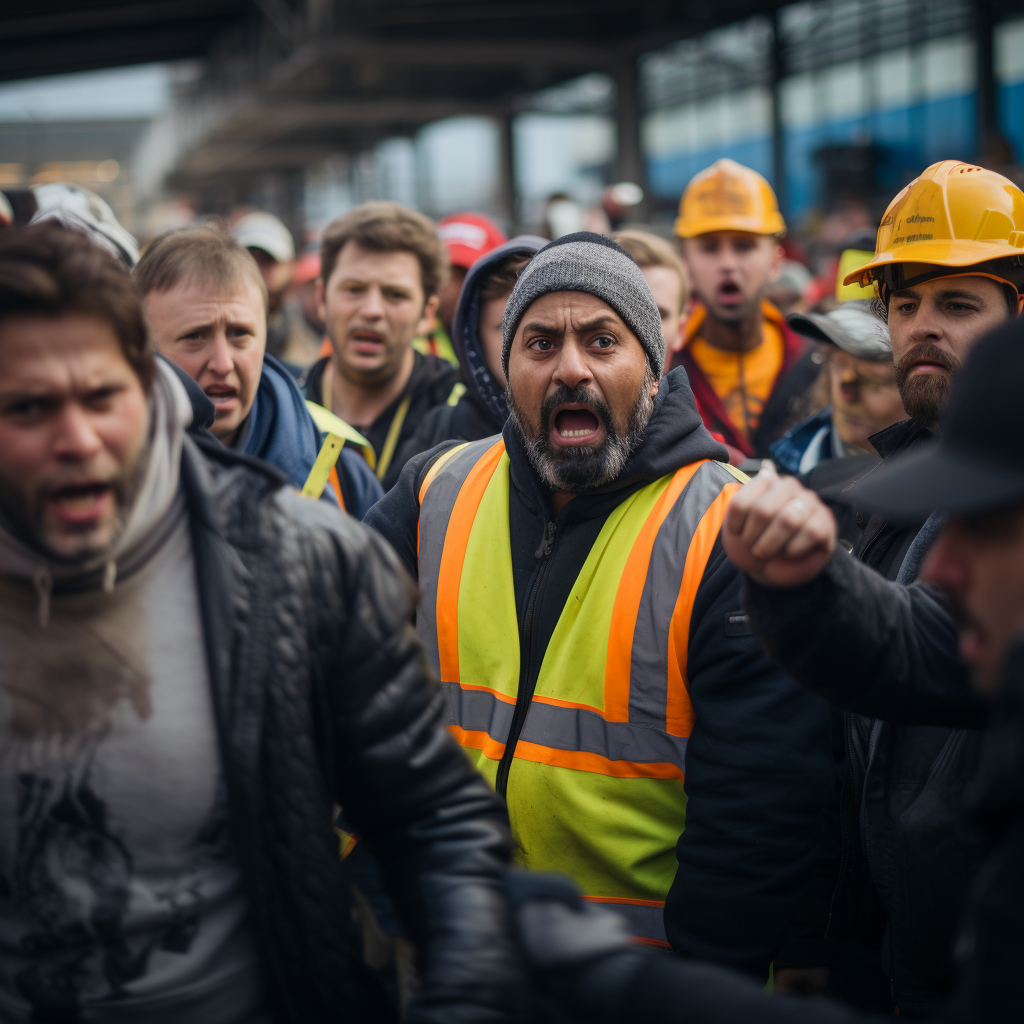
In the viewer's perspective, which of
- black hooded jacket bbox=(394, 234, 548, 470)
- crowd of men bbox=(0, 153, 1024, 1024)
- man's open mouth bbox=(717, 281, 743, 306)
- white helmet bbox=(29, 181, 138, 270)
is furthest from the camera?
man's open mouth bbox=(717, 281, 743, 306)

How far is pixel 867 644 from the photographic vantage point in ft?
6.56

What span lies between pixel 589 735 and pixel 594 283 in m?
1.17

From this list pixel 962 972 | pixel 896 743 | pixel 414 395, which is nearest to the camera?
pixel 962 972

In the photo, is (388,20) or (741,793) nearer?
(741,793)

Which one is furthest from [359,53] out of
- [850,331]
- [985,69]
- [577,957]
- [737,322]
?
[577,957]

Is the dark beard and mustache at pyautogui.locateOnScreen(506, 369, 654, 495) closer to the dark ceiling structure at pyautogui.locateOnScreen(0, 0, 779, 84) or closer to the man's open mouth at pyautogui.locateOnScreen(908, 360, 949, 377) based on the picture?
the man's open mouth at pyautogui.locateOnScreen(908, 360, 949, 377)

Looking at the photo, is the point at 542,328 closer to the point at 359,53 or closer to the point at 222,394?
the point at 222,394

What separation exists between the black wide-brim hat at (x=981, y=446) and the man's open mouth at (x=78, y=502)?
3.71 feet

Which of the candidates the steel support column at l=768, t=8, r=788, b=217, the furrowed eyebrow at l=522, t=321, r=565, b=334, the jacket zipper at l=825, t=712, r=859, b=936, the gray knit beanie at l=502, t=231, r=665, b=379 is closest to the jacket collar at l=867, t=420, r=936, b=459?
the gray knit beanie at l=502, t=231, r=665, b=379

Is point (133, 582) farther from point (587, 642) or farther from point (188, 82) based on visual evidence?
point (188, 82)

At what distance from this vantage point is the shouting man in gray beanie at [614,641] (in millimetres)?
2535

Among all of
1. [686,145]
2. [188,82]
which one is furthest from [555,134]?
[188,82]

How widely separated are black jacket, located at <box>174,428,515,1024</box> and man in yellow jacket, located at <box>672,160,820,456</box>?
359 centimetres

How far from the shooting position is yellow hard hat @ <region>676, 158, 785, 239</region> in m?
6.07
